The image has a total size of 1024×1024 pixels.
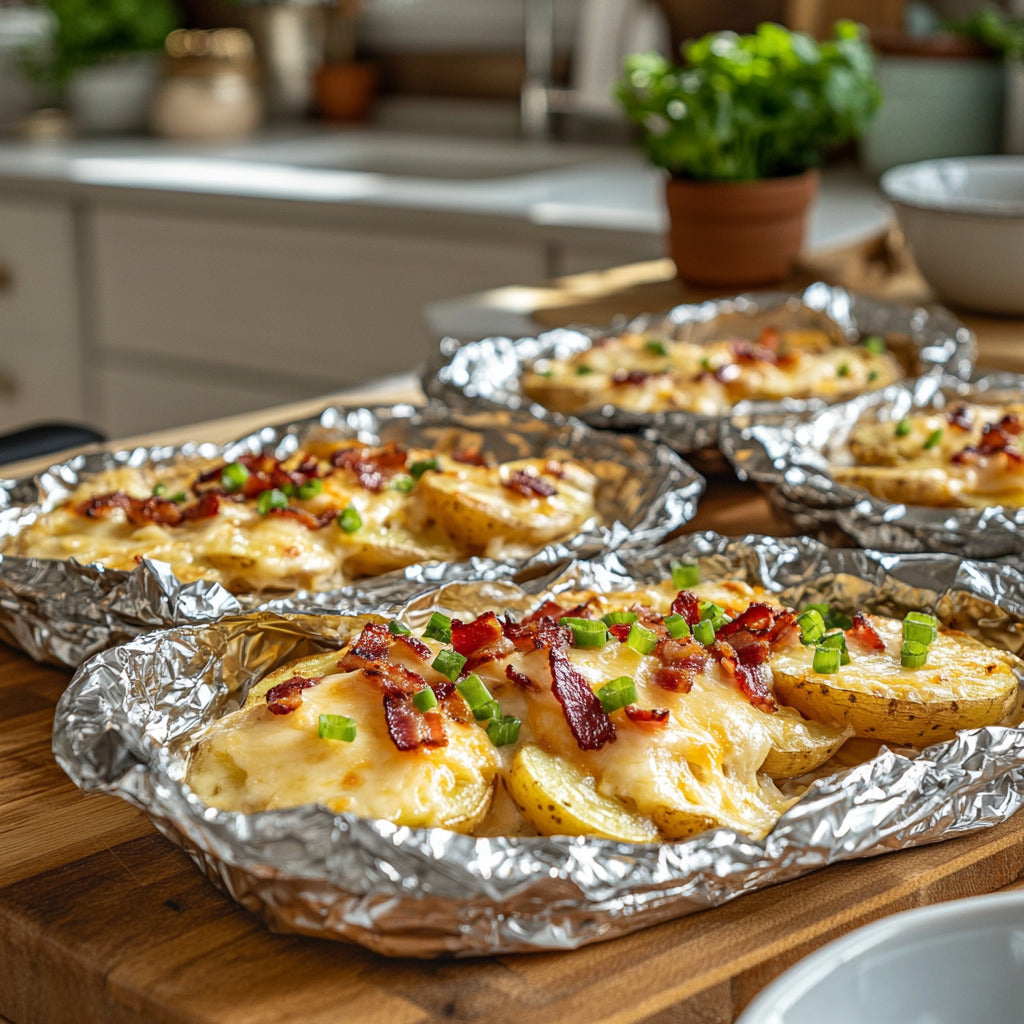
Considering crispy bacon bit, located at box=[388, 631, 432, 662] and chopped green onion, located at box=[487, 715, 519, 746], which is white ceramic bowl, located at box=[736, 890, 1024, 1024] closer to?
chopped green onion, located at box=[487, 715, 519, 746]

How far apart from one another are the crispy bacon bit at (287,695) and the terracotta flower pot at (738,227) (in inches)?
83.5

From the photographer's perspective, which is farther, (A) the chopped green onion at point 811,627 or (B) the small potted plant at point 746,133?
(B) the small potted plant at point 746,133

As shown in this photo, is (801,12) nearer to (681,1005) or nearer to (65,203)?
(65,203)

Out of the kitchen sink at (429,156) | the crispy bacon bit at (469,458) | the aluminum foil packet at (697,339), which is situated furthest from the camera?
the kitchen sink at (429,156)

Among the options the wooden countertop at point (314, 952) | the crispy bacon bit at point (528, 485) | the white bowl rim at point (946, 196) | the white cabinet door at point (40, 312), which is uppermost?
the white bowl rim at point (946, 196)

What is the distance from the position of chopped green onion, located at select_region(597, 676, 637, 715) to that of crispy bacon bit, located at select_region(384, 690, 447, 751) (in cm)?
14

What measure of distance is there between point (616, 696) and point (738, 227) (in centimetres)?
213

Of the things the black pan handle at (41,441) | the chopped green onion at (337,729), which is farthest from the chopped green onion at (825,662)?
the black pan handle at (41,441)

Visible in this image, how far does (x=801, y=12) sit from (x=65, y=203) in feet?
→ 8.47

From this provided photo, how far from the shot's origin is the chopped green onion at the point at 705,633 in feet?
4.56

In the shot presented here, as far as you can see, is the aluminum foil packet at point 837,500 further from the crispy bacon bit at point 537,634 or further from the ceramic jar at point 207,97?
the ceramic jar at point 207,97

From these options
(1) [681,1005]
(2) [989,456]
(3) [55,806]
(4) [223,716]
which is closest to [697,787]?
(1) [681,1005]

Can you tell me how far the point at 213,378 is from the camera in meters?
4.98

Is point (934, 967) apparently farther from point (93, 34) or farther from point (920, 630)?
point (93, 34)
